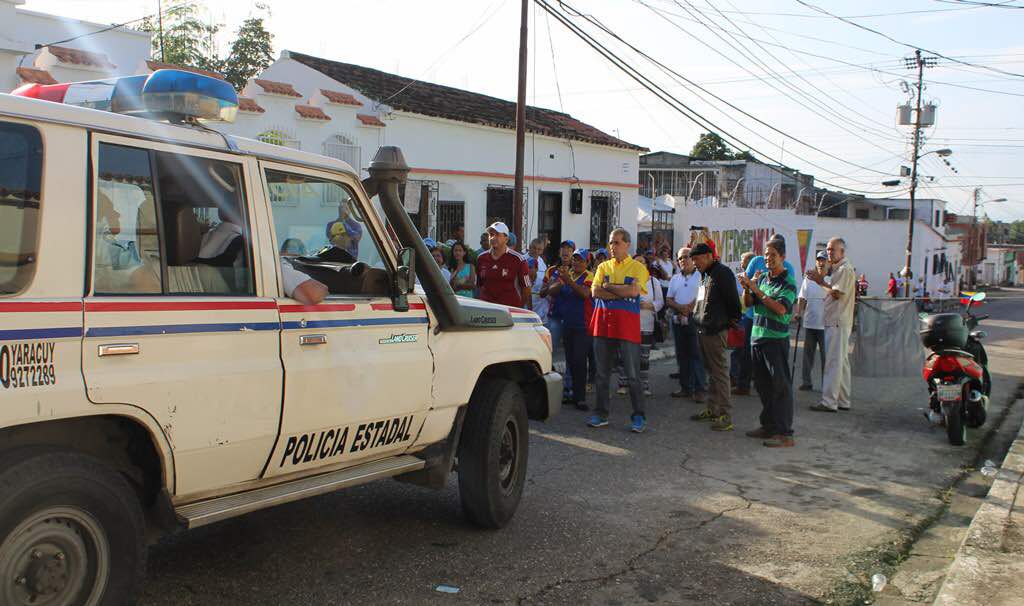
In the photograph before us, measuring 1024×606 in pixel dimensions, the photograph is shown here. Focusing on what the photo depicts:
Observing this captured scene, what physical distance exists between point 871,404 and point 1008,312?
30426mm

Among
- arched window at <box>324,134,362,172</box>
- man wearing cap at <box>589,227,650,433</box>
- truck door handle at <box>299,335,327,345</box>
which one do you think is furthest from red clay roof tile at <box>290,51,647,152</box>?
truck door handle at <box>299,335,327,345</box>

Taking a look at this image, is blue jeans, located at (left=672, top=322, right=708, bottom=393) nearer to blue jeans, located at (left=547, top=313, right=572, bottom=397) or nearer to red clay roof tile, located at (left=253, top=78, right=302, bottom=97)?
blue jeans, located at (left=547, top=313, right=572, bottom=397)

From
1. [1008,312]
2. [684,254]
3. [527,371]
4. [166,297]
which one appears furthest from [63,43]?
[1008,312]

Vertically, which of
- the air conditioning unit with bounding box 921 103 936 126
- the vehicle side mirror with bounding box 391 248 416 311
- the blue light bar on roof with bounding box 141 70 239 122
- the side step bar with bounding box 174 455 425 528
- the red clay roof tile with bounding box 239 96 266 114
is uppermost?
the air conditioning unit with bounding box 921 103 936 126

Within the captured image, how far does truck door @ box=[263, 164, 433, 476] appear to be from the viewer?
4.13 metres

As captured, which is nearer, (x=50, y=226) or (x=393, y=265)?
(x=50, y=226)

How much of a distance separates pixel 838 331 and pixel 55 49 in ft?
33.1

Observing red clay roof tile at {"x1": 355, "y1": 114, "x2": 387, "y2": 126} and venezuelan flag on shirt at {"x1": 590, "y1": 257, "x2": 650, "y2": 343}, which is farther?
red clay roof tile at {"x1": 355, "y1": 114, "x2": 387, "y2": 126}

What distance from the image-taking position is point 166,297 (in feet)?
11.9

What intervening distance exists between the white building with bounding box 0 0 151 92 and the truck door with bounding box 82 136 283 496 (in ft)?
24.7

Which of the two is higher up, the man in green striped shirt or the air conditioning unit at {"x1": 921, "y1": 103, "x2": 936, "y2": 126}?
the air conditioning unit at {"x1": 921, "y1": 103, "x2": 936, "y2": 126}

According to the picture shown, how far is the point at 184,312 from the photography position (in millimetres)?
3625

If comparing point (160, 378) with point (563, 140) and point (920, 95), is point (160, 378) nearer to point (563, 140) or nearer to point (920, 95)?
point (563, 140)

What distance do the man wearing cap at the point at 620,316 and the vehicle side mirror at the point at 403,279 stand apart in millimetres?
3996
